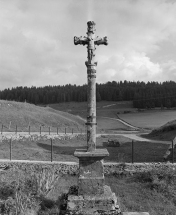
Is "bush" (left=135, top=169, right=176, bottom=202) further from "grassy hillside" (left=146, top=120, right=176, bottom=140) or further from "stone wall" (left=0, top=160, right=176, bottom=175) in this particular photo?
"grassy hillside" (left=146, top=120, right=176, bottom=140)

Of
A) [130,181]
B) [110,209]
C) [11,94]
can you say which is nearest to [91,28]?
[110,209]

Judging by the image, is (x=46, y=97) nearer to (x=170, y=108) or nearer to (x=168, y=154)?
(x=170, y=108)

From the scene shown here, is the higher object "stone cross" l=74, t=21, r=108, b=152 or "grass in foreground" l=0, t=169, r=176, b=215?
"stone cross" l=74, t=21, r=108, b=152

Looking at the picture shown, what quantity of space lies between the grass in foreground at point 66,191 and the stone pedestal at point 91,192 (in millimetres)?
871

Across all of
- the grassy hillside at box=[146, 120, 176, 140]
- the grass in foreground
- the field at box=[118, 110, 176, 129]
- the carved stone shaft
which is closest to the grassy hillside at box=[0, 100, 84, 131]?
the grassy hillside at box=[146, 120, 176, 140]

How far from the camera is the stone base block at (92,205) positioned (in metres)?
5.92

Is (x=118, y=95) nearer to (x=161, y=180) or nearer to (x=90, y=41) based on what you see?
(x=161, y=180)

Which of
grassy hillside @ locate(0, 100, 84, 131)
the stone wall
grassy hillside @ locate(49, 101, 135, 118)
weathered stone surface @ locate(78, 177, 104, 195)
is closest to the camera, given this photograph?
weathered stone surface @ locate(78, 177, 104, 195)

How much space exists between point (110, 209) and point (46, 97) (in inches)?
4447

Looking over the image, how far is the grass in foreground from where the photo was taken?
257 inches

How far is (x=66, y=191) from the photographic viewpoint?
9.00 metres

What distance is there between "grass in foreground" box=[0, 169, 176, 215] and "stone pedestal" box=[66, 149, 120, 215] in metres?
0.87

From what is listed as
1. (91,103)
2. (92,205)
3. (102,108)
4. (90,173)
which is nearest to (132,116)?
(102,108)

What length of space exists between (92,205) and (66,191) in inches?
126
